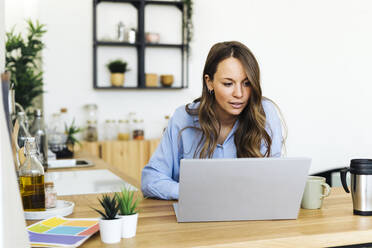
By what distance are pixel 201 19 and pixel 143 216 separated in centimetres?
316

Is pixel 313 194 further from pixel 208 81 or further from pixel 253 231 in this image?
pixel 208 81

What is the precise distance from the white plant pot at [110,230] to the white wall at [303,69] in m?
3.01

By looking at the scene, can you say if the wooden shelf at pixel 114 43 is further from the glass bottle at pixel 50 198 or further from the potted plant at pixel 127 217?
the potted plant at pixel 127 217

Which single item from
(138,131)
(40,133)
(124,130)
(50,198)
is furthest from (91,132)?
(50,198)

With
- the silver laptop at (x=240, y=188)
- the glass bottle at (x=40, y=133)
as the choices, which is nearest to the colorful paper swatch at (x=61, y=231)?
the silver laptop at (x=240, y=188)

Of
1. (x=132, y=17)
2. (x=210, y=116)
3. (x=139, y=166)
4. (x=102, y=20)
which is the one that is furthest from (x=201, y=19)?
(x=210, y=116)

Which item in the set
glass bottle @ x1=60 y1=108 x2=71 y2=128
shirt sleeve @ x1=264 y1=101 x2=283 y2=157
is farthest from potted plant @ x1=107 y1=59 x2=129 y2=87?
shirt sleeve @ x1=264 y1=101 x2=283 y2=157

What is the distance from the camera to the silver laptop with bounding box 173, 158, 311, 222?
50.8 inches

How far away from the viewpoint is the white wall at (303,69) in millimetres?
4293

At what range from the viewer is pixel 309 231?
1.25m

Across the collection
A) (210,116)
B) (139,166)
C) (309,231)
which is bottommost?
(139,166)

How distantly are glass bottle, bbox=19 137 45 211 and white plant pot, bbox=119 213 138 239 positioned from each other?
15.7 inches

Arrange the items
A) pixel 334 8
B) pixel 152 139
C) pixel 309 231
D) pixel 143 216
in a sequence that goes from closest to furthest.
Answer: pixel 309 231 → pixel 143 216 → pixel 152 139 → pixel 334 8

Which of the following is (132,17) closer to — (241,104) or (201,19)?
(201,19)
